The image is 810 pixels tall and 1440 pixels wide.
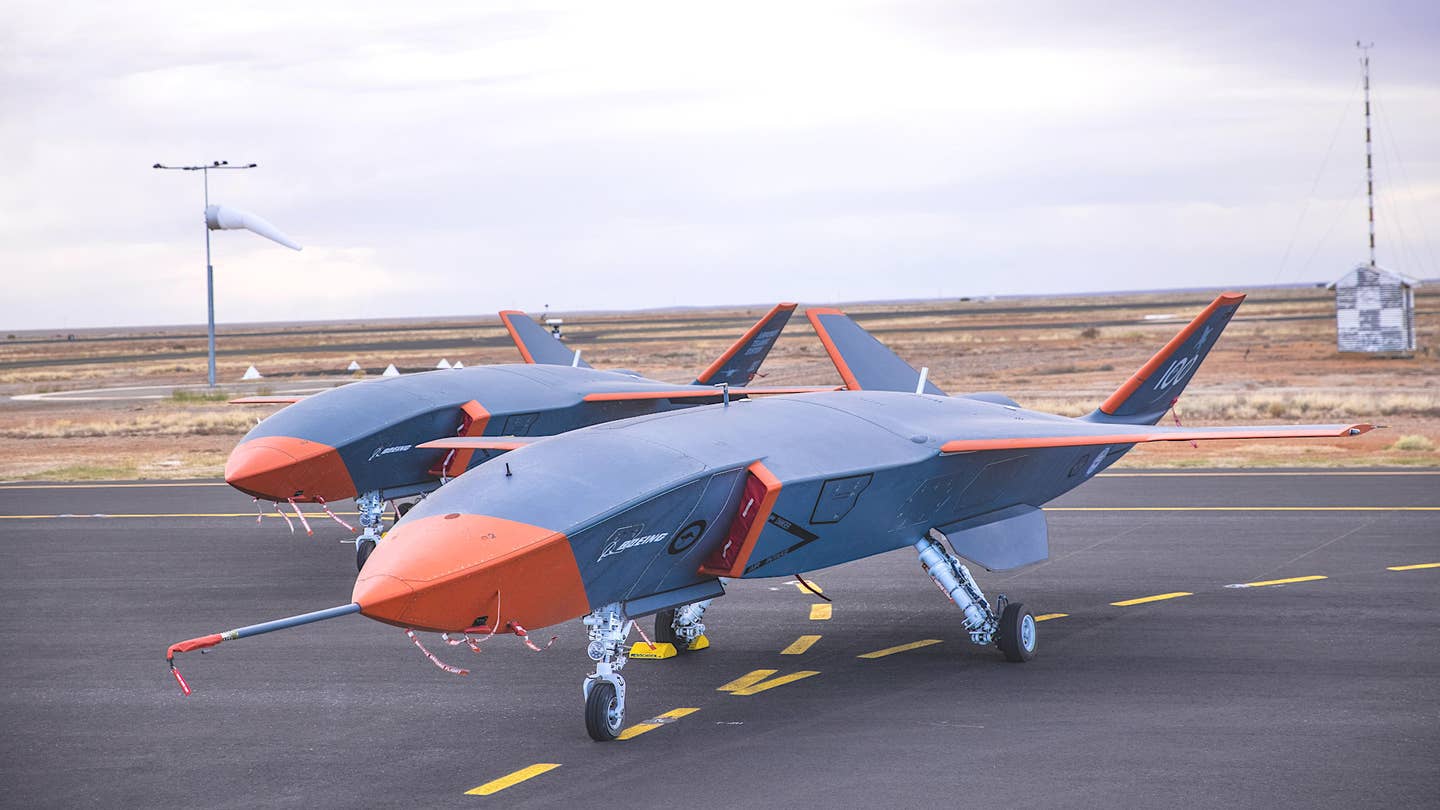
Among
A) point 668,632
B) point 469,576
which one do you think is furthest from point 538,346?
point 469,576

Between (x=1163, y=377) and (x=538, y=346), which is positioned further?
(x=538, y=346)

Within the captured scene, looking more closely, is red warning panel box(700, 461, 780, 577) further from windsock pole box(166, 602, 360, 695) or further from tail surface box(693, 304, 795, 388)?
tail surface box(693, 304, 795, 388)

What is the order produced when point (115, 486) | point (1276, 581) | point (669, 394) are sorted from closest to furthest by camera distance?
point (1276, 581)
point (669, 394)
point (115, 486)

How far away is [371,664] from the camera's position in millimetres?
14883

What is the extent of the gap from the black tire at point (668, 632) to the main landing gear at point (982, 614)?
9.37 feet

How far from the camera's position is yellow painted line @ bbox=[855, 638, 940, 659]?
14758mm

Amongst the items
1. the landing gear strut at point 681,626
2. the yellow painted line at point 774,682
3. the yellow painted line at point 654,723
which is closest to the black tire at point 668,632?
the landing gear strut at point 681,626

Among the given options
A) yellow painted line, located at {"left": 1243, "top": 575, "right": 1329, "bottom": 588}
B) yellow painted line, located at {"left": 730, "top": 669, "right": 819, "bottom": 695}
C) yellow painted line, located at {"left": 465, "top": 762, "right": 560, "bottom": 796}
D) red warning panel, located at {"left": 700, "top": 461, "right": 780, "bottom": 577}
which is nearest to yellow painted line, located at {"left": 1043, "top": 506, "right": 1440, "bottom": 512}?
yellow painted line, located at {"left": 1243, "top": 575, "right": 1329, "bottom": 588}

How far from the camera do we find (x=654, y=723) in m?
→ 12.3

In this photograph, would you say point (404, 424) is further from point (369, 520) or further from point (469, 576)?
point (469, 576)

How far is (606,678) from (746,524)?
6.36 ft

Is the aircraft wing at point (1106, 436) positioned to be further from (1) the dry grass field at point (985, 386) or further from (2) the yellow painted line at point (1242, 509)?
(1) the dry grass field at point (985, 386)

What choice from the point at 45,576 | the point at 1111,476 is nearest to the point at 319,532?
the point at 45,576

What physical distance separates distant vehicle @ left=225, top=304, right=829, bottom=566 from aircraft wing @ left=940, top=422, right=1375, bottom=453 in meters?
4.34
